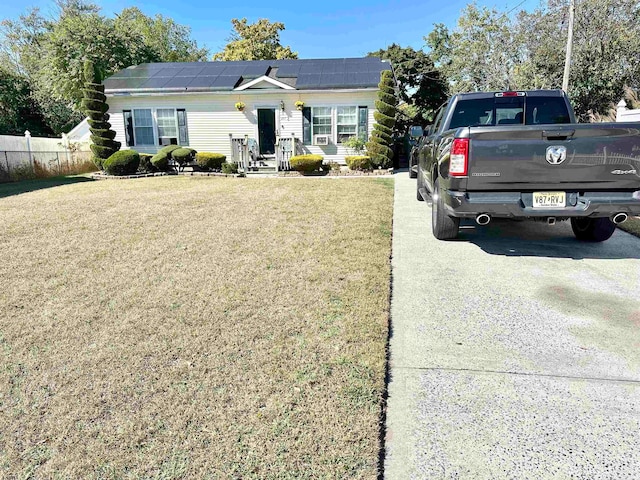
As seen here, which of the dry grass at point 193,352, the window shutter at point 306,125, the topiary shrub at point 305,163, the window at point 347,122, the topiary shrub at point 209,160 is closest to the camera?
the dry grass at point 193,352

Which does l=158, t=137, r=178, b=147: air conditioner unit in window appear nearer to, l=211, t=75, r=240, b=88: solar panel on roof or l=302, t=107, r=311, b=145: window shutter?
l=211, t=75, r=240, b=88: solar panel on roof

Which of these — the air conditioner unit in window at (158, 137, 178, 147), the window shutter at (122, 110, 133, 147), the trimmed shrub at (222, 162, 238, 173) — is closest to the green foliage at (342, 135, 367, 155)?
the trimmed shrub at (222, 162, 238, 173)

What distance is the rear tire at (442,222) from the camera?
5160 mm

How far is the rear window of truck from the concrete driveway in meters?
2.16

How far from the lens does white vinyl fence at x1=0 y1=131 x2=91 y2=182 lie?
43.7ft

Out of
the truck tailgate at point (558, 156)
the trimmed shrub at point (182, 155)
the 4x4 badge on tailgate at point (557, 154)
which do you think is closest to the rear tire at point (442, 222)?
the truck tailgate at point (558, 156)

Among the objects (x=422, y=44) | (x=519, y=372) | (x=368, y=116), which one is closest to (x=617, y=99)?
(x=368, y=116)

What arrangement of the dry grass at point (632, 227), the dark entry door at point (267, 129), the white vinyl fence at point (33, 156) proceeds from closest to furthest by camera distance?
the dry grass at point (632, 227)
the white vinyl fence at point (33, 156)
the dark entry door at point (267, 129)

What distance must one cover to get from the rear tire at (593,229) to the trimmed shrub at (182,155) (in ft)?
40.5

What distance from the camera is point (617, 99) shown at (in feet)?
59.8

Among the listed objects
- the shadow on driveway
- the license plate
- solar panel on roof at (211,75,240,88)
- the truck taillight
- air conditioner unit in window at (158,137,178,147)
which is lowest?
the shadow on driveway

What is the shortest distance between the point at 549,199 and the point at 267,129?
13621 millimetres

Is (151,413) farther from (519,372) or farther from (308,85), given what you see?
(308,85)

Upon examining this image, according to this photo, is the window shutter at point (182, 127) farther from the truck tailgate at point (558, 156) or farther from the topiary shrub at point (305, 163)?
the truck tailgate at point (558, 156)
